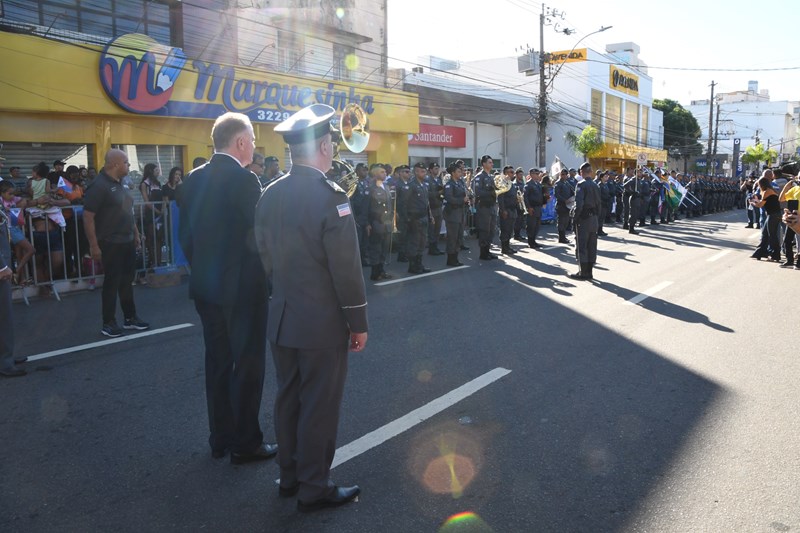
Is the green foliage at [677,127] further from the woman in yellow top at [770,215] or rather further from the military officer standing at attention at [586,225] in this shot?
the military officer standing at attention at [586,225]

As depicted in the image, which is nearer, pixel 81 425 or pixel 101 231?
pixel 81 425

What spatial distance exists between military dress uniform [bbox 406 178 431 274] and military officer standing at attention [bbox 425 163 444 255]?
2.09 meters

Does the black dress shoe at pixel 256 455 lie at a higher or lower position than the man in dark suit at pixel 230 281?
lower

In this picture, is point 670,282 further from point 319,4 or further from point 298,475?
point 319,4

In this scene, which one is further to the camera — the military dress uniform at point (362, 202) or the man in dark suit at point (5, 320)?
the military dress uniform at point (362, 202)

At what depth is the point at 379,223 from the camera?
1067 centimetres

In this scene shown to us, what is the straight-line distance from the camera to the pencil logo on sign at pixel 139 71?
1542 centimetres

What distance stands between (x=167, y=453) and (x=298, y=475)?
1.17 metres

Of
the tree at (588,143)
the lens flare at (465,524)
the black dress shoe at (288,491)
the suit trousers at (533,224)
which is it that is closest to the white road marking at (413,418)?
the black dress shoe at (288,491)

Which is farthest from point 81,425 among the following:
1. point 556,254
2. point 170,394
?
point 556,254

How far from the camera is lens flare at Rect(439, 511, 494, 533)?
123 inches

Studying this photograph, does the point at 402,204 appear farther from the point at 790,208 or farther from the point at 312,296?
the point at 312,296

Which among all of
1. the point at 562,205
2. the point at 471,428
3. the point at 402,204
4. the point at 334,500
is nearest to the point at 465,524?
the point at 334,500

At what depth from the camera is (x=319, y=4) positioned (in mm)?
23781
